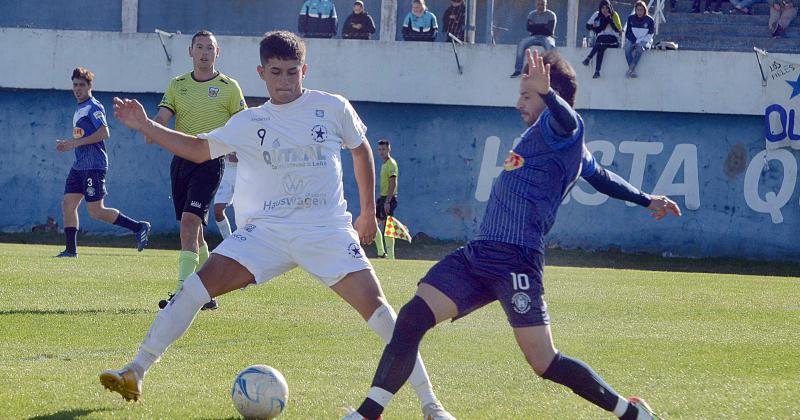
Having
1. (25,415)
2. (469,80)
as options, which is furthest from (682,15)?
(25,415)

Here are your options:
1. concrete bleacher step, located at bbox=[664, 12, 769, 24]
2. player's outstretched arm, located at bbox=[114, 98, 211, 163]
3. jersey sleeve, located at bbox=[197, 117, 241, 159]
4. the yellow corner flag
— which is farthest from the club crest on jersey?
concrete bleacher step, located at bbox=[664, 12, 769, 24]

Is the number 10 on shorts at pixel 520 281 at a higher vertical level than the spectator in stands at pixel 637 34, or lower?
lower

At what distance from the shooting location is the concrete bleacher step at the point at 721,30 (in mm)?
28047

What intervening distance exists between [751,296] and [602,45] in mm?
11769

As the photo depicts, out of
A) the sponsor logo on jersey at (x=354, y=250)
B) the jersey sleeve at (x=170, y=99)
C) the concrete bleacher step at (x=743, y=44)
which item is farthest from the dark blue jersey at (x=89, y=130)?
the concrete bleacher step at (x=743, y=44)

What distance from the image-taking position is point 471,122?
26.4m

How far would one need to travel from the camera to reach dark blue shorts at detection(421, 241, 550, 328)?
546cm

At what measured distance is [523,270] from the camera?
5504 millimetres

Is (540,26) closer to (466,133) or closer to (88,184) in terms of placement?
(466,133)

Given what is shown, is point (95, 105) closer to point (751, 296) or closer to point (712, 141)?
point (751, 296)

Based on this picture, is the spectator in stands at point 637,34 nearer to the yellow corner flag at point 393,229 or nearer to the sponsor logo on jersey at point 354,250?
the yellow corner flag at point 393,229

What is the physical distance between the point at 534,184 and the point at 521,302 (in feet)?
1.88

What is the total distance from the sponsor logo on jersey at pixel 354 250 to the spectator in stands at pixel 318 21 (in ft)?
68.5

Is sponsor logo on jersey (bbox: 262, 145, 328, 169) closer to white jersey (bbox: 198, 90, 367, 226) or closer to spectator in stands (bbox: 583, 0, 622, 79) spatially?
white jersey (bbox: 198, 90, 367, 226)
